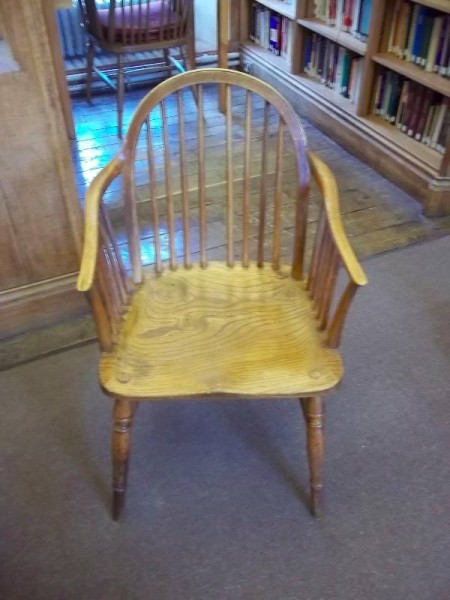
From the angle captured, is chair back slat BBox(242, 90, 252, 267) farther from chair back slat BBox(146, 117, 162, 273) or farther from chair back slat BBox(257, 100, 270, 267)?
chair back slat BBox(146, 117, 162, 273)

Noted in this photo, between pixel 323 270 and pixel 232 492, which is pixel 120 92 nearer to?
pixel 323 270

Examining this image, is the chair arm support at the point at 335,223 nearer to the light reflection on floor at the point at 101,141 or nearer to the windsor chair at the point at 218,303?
the windsor chair at the point at 218,303

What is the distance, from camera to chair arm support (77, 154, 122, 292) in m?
0.98

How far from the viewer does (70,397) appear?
1593 mm

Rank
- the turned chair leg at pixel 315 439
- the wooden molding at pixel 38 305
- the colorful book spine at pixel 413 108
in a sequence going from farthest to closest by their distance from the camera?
the colorful book spine at pixel 413 108 < the wooden molding at pixel 38 305 < the turned chair leg at pixel 315 439

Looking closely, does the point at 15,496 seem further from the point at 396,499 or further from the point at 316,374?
the point at 396,499

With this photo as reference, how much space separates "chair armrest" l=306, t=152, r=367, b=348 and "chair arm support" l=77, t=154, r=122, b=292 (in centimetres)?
44

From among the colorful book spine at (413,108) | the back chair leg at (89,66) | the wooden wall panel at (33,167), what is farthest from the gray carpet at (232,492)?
the back chair leg at (89,66)

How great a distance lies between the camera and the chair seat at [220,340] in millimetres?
1085

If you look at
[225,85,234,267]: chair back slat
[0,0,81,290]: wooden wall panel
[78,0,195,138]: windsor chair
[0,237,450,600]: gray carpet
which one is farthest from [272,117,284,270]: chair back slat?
[78,0,195,138]: windsor chair

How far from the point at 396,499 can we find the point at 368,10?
2178 mm

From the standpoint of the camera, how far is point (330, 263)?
113 centimetres

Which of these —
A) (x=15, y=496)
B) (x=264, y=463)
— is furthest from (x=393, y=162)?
(x=15, y=496)

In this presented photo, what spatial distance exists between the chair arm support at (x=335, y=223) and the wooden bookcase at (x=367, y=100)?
3.90ft
